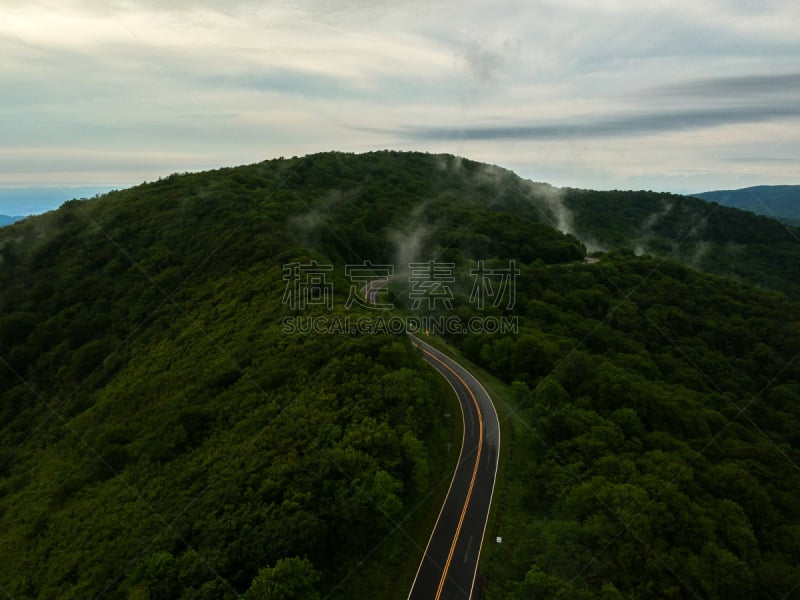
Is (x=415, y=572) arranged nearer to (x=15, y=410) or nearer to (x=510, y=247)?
(x=15, y=410)

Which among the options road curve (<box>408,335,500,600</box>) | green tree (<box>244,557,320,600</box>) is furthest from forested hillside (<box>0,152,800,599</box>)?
road curve (<box>408,335,500,600</box>)

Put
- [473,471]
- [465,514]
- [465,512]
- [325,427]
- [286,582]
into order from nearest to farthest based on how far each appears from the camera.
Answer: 1. [286,582]
2. [465,514]
3. [465,512]
4. [325,427]
5. [473,471]

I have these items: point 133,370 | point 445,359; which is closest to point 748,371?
point 445,359

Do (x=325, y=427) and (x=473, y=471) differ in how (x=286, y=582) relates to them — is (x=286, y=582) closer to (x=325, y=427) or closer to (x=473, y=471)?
(x=325, y=427)

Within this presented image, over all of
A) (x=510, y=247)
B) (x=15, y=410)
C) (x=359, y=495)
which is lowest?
(x=15, y=410)

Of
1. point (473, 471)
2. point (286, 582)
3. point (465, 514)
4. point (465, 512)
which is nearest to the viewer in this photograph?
point (286, 582)

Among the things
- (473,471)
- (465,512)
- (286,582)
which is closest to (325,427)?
(286,582)
